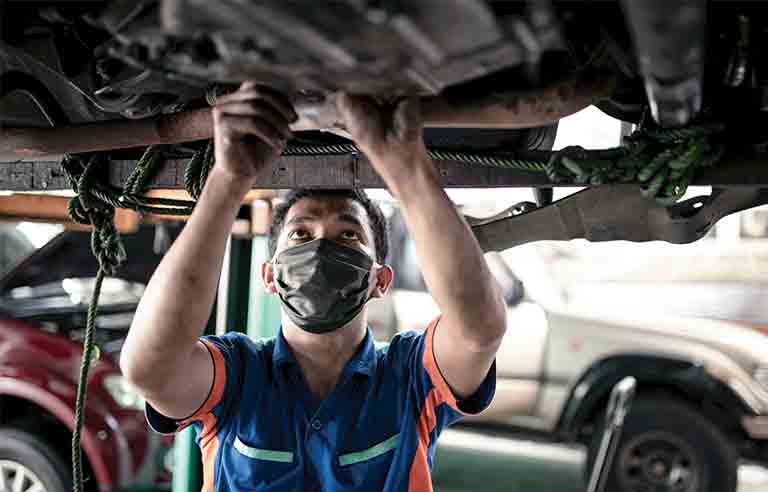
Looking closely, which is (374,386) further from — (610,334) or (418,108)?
(610,334)

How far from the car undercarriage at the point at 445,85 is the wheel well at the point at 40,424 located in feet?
7.55

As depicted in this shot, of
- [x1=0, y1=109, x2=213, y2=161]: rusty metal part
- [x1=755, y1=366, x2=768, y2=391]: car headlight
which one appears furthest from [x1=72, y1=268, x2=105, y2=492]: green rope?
[x1=755, y1=366, x2=768, y2=391]: car headlight

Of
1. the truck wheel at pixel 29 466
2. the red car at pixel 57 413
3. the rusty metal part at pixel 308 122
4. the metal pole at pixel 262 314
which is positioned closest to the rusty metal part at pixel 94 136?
the rusty metal part at pixel 308 122

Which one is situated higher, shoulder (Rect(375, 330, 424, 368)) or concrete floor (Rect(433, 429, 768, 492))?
shoulder (Rect(375, 330, 424, 368))

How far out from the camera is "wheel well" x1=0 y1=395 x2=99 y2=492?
12.3 feet

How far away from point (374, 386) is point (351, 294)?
240mm

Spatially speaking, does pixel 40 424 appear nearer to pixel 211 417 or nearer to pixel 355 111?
pixel 211 417

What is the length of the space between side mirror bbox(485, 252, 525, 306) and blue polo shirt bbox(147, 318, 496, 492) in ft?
9.89

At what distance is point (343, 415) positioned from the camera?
1741mm

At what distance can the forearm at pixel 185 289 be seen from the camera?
132cm

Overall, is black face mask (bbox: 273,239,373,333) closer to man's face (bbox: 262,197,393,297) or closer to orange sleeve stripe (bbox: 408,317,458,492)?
man's face (bbox: 262,197,393,297)

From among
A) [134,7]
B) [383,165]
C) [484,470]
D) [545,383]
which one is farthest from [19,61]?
[484,470]

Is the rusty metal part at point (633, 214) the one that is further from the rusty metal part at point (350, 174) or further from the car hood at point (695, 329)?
the car hood at point (695, 329)

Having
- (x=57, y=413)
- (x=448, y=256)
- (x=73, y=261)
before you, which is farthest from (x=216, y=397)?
(x=73, y=261)
